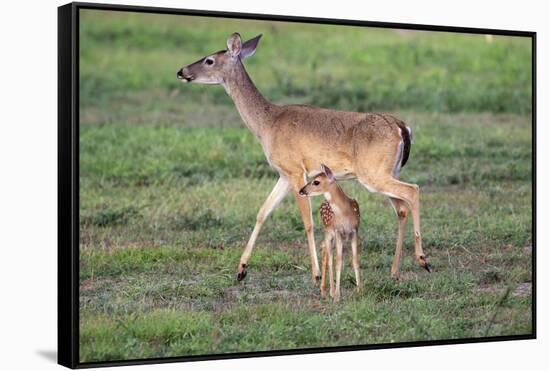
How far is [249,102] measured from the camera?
11828 mm

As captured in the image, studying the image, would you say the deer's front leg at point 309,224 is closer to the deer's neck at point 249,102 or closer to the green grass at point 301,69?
the deer's neck at point 249,102

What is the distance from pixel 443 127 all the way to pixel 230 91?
607 cm

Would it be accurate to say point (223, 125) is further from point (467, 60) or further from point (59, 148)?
point (59, 148)

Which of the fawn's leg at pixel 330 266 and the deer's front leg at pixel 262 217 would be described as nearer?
the fawn's leg at pixel 330 266

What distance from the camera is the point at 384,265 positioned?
1227cm

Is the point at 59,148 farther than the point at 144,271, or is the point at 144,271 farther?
the point at 144,271

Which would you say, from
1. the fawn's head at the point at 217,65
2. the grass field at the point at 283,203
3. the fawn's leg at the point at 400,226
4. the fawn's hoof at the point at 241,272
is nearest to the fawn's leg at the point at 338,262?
the grass field at the point at 283,203

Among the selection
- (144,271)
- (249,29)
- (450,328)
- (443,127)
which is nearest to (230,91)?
(144,271)

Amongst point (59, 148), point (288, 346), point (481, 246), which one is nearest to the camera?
point (59, 148)

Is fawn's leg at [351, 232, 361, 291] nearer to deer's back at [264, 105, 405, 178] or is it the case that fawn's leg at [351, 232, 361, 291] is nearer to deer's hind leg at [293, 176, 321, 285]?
deer's hind leg at [293, 176, 321, 285]

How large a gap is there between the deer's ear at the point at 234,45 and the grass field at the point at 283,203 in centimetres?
194

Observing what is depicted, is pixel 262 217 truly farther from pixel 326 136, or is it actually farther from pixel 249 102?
pixel 249 102

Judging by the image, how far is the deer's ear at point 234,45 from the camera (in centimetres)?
1150

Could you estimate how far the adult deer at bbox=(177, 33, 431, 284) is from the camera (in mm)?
11469
